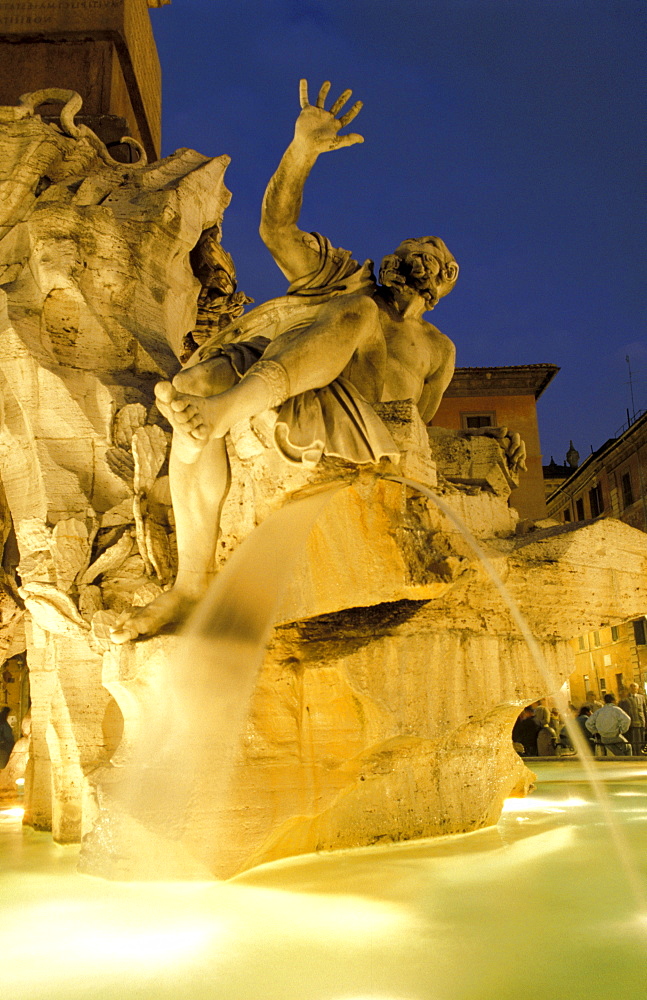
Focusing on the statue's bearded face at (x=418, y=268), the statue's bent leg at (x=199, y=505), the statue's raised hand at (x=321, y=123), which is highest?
the statue's raised hand at (x=321, y=123)

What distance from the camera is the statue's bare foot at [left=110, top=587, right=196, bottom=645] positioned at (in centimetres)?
342

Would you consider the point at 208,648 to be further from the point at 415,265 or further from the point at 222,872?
the point at 415,265

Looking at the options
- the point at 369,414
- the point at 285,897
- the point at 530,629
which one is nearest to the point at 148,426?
the point at 369,414

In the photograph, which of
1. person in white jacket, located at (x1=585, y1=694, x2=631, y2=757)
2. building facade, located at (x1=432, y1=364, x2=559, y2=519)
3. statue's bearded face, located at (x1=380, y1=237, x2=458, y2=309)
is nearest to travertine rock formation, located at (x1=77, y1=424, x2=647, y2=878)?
statue's bearded face, located at (x1=380, y1=237, x2=458, y2=309)

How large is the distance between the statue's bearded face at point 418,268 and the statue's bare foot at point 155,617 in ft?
5.92

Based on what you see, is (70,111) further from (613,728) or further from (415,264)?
(613,728)

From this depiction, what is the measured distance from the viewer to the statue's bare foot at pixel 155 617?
3.42 meters

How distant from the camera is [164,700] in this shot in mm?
3381

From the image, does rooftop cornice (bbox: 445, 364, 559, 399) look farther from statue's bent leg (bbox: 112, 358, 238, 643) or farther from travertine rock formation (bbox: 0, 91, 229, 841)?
statue's bent leg (bbox: 112, 358, 238, 643)

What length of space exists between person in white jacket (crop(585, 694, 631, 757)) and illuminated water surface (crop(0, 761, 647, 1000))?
5918 millimetres

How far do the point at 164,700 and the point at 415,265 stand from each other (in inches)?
91.5

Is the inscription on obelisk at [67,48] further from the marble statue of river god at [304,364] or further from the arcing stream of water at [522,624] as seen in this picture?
the arcing stream of water at [522,624]

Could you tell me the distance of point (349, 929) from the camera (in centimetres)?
255

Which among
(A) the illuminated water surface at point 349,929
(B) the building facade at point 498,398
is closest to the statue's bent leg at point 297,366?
(A) the illuminated water surface at point 349,929
